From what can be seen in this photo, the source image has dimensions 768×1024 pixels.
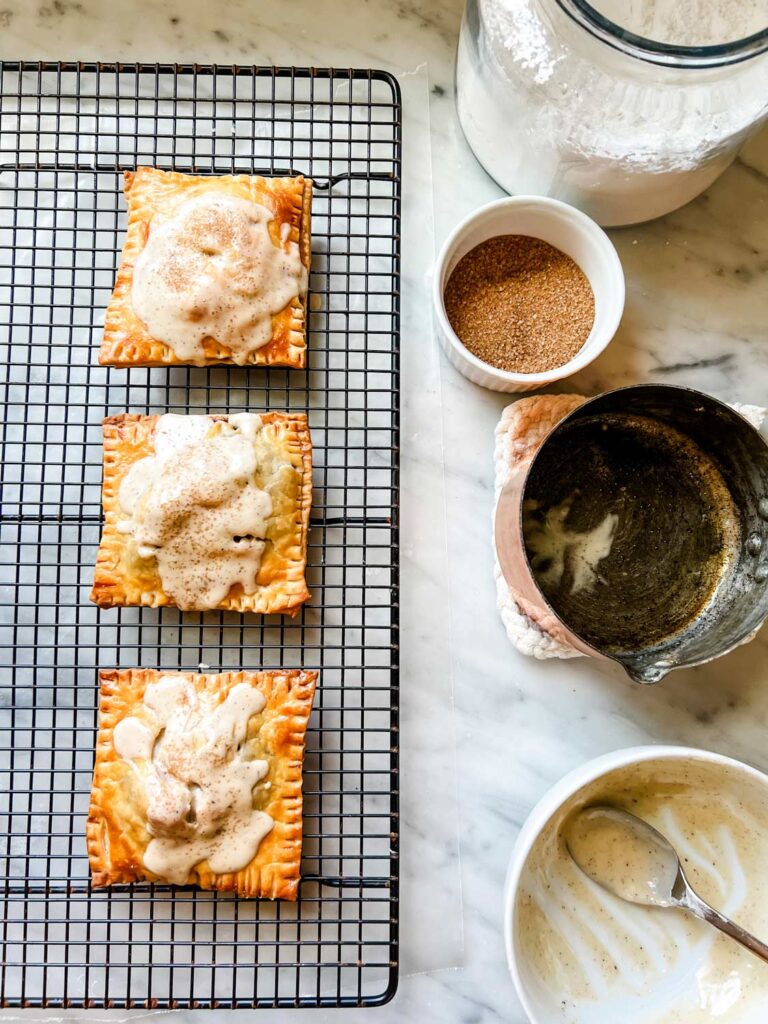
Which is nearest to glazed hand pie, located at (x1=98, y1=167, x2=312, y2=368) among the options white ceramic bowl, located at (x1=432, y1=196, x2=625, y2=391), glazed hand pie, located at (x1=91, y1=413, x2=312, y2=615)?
glazed hand pie, located at (x1=91, y1=413, x2=312, y2=615)

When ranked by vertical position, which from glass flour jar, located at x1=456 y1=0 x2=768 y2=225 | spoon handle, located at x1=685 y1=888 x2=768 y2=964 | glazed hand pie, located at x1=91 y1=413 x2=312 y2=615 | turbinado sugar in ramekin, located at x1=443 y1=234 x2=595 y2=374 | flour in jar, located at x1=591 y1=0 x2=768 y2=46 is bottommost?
spoon handle, located at x1=685 y1=888 x2=768 y2=964

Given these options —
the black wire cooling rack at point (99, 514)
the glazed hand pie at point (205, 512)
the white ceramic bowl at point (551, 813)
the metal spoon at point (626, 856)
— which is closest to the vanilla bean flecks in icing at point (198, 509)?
the glazed hand pie at point (205, 512)

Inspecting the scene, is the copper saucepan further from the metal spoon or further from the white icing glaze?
the white icing glaze

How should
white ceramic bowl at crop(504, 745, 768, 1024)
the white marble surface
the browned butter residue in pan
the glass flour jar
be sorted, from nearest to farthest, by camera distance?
the glass flour jar → white ceramic bowl at crop(504, 745, 768, 1024) → the browned butter residue in pan → the white marble surface

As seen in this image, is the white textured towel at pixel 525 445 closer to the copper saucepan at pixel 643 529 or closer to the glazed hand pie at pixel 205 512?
the copper saucepan at pixel 643 529

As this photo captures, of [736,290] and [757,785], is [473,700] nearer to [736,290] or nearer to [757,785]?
[757,785]

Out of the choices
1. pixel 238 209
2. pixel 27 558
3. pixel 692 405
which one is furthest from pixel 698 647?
pixel 27 558

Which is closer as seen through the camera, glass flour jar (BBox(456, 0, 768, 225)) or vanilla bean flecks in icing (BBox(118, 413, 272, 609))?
glass flour jar (BBox(456, 0, 768, 225))

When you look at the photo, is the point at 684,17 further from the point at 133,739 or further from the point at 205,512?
the point at 133,739
